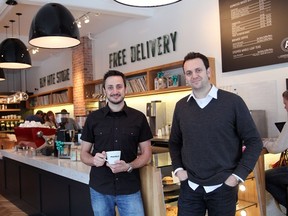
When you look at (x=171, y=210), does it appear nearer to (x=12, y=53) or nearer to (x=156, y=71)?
(x=12, y=53)

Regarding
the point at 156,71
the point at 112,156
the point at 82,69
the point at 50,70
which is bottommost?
the point at 112,156

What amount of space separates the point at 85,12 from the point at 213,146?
228 inches

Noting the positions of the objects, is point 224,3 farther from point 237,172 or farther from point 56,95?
point 56,95

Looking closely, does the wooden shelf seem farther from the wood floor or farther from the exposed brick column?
the wood floor

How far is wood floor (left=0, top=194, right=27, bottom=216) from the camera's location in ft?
16.5

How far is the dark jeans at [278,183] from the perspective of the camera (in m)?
3.66

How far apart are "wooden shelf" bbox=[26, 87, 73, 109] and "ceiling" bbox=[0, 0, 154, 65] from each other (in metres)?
2.06

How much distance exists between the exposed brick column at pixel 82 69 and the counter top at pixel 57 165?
4.07 metres

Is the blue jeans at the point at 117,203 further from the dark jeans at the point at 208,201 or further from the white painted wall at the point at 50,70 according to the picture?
the white painted wall at the point at 50,70

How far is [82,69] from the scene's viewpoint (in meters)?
9.04

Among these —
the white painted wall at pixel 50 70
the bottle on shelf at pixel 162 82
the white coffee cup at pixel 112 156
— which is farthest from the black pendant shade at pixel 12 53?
the white painted wall at pixel 50 70

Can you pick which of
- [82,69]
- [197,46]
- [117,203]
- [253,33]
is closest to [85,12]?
[82,69]

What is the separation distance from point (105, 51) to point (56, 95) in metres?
3.20

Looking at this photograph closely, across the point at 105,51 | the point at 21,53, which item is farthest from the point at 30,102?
the point at 21,53
